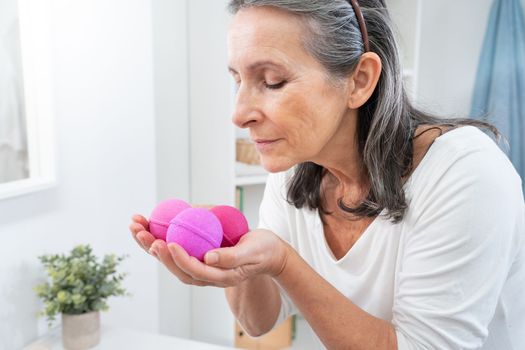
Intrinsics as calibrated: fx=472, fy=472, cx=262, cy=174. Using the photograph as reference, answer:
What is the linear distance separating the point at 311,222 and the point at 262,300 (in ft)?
0.59

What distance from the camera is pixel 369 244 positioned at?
826 millimetres

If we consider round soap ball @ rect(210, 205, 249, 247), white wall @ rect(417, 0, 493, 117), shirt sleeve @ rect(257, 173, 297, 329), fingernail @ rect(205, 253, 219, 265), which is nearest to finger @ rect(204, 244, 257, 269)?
fingernail @ rect(205, 253, 219, 265)

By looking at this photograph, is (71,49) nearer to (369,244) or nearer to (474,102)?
(369,244)

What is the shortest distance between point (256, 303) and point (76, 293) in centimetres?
44

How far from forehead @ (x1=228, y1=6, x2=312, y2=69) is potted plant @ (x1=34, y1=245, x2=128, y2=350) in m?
0.68

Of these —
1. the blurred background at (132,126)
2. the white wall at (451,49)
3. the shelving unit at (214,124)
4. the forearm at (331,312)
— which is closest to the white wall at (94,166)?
the blurred background at (132,126)

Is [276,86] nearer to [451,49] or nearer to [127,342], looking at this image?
[127,342]

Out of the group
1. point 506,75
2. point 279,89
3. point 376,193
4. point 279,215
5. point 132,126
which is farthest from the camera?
point 506,75

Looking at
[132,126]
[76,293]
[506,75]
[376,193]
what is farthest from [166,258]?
[506,75]

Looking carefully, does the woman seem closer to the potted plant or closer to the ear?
the ear

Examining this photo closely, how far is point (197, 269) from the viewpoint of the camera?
59cm

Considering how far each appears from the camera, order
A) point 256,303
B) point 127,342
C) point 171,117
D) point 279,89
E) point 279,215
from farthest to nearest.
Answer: point 171,117 → point 127,342 → point 279,215 → point 256,303 → point 279,89

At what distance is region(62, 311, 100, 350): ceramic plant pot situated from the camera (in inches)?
42.6

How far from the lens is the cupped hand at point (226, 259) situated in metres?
0.59
